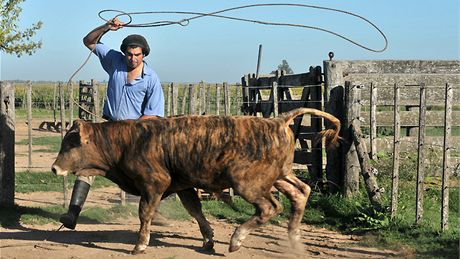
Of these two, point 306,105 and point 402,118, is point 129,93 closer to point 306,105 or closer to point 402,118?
point 306,105

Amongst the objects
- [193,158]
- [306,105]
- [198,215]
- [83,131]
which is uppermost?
[306,105]

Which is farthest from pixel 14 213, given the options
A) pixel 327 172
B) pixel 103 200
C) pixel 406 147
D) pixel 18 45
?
pixel 18 45

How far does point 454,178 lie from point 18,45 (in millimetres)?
21641

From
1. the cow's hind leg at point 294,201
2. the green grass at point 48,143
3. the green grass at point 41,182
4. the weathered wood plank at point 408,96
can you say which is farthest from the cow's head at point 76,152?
the green grass at point 48,143

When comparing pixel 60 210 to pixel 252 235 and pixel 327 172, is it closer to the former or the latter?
pixel 252 235

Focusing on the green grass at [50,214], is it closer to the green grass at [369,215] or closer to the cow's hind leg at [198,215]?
the green grass at [369,215]

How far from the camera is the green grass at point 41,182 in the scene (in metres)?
11.7

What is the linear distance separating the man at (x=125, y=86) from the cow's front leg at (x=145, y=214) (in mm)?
1034

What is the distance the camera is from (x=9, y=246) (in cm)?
696

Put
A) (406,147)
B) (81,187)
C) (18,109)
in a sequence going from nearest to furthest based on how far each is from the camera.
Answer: (81,187) < (406,147) < (18,109)

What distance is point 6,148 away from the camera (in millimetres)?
8773

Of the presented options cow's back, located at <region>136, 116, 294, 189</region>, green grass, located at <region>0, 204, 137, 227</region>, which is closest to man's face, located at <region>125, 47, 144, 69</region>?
cow's back, located at <region>136, 116, 294, 189</region>

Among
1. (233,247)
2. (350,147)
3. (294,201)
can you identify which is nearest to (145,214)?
(233,247)

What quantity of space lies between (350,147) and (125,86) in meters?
3.34
